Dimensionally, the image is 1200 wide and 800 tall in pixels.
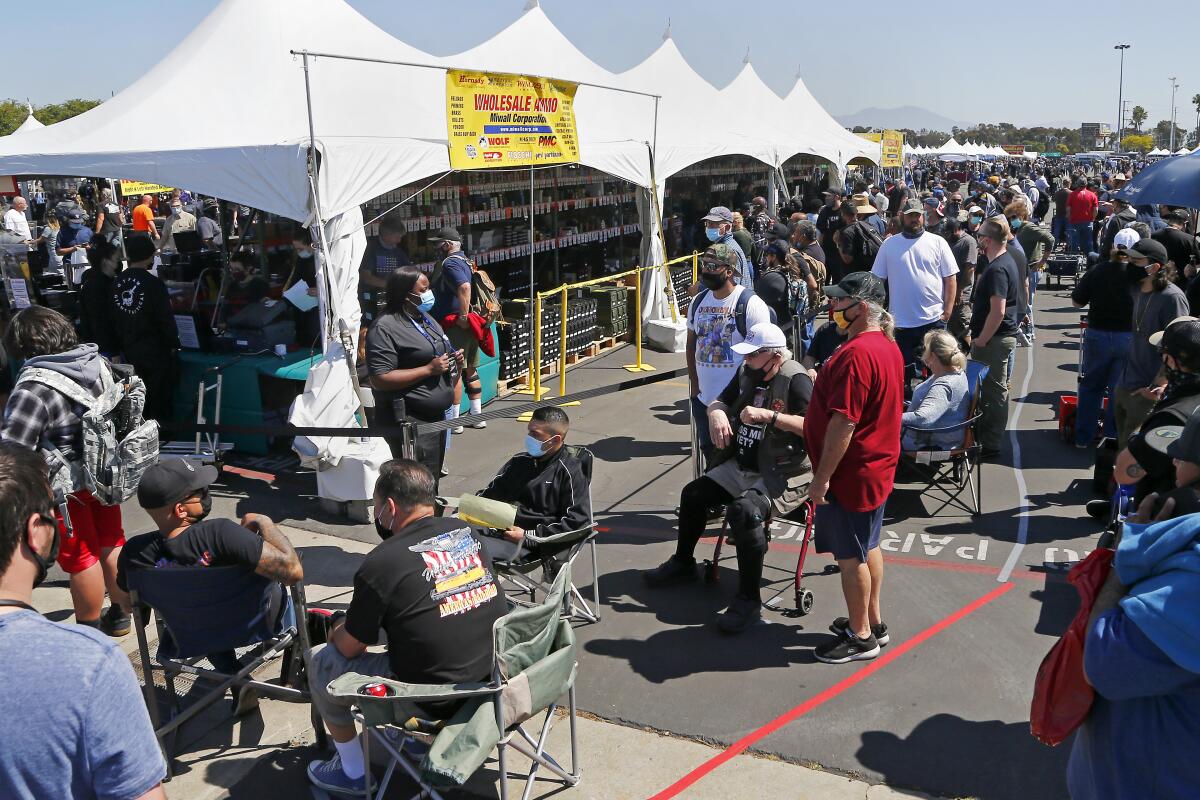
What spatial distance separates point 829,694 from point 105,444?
3.74 metres

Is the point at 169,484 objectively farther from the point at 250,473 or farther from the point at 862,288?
the point at 250,473

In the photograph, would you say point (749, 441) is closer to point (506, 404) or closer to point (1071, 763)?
point (1071, 763)

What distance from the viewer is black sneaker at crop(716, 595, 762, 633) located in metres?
4.88

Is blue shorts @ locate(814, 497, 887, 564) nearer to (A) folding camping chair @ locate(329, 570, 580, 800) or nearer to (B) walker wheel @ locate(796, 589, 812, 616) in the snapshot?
(B) walker wheel @ locate(796, 589, 812, 616)

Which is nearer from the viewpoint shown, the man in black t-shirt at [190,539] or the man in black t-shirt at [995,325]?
the man in black t-shirt at [190,539]

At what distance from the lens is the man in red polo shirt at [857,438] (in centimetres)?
426

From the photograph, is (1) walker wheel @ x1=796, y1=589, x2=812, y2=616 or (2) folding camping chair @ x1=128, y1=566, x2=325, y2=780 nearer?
(2) folding camping chair @ x1=128, y1=566, x2=325, y2=780

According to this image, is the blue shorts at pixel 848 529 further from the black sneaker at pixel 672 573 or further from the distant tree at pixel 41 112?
the distant tree at pixel 41 112

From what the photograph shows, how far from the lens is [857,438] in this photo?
4.34 metres

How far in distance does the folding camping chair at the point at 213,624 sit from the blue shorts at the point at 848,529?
8.04ft

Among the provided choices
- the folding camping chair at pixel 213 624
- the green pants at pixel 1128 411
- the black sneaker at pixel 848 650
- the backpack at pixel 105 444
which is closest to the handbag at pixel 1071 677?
the black sneaker at pixel 848 650

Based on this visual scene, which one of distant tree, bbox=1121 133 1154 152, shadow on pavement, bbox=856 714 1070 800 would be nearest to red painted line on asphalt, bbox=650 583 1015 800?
shadow on pavement, bbox=856 714 1070 800

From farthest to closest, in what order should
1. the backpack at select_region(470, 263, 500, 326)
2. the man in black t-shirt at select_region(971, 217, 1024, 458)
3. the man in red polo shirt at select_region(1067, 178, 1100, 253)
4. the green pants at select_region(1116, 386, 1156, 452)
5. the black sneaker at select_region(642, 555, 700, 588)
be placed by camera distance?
the man in red polo shirt at select_region(1067, 178, 1100, 253) → the backpack at select_region(470, 263, 500, 326) → the man in black t-shirt at select_region(971, 217, 1024, 458) → the green pants at select_region(1116, 386, 1156, 452) → the black sneaker at select_region(642, 555, 700, 588)

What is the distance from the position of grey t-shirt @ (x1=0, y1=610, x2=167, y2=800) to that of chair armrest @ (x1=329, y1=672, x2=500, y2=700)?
1.50 meters
